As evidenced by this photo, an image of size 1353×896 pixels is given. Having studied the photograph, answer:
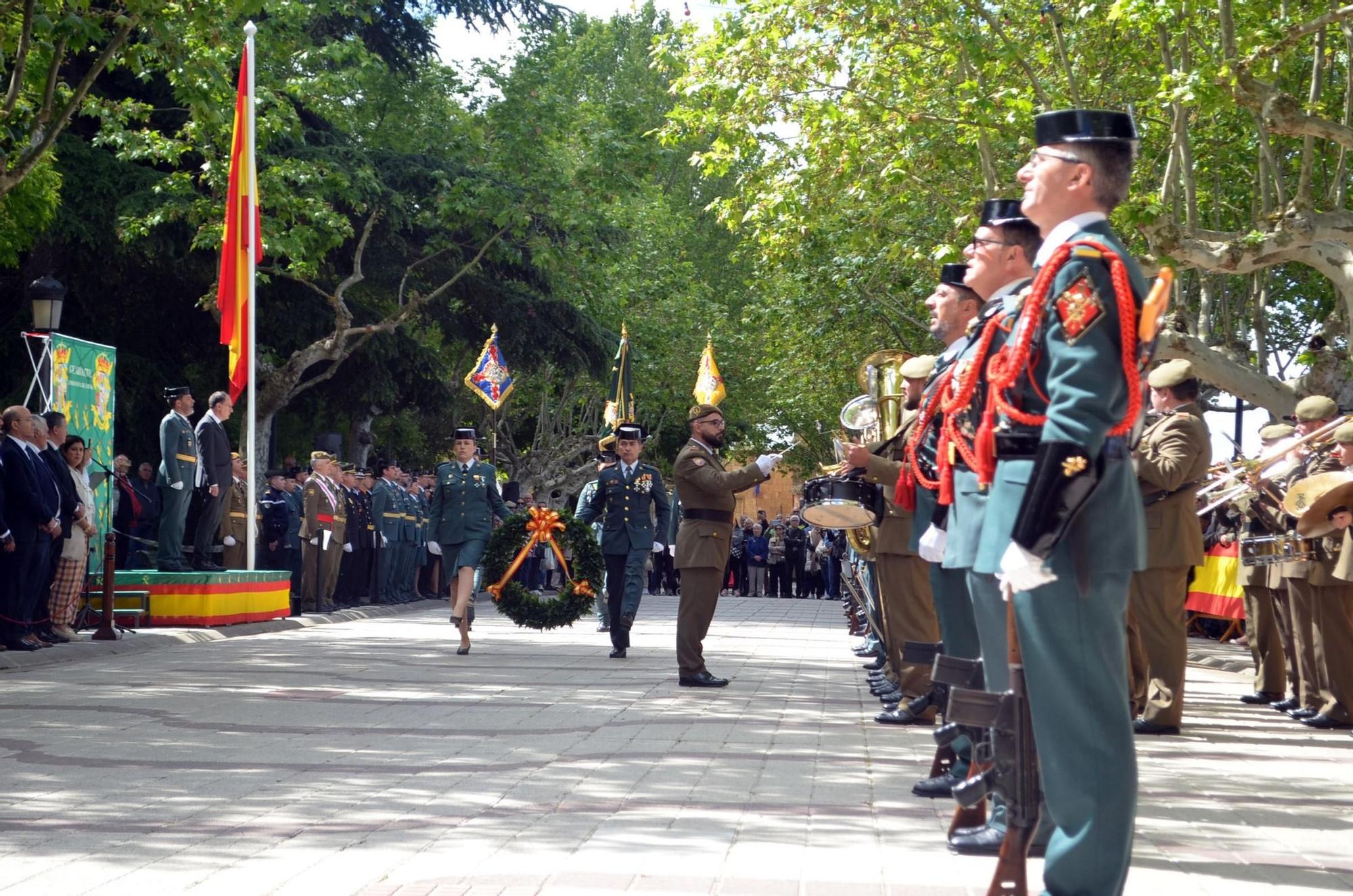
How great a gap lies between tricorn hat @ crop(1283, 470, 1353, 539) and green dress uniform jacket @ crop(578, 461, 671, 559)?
6.35 metres

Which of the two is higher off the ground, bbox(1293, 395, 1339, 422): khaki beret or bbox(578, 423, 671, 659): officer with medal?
bbox(1293, 395, 1339, 422): khaki beret

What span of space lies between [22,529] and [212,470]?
5.21 metres

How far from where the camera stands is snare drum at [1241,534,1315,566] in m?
10.8

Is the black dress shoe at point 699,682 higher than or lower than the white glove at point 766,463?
lower

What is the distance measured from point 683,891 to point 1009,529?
155 centimetres

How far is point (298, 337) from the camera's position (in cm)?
2866

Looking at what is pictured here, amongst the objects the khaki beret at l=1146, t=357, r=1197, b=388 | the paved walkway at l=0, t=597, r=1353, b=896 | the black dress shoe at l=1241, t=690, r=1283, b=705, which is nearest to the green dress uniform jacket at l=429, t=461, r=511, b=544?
the paved walkway at l=0, t=597, r=1353, b=896

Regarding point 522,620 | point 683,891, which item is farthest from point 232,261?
point 683,891

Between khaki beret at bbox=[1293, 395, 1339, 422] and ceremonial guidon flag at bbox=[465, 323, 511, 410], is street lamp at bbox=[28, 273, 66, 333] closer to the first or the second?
khaki beret at bbox=[1293, 395, 1339, 422]

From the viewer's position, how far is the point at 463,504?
15516mm

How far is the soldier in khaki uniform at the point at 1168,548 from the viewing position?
32.5 feet

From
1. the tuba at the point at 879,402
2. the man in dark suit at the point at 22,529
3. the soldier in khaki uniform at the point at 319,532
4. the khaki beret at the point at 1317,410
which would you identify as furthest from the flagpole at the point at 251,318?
the khaki beret at the point at 1317,410

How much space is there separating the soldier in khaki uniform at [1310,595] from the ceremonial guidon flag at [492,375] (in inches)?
872

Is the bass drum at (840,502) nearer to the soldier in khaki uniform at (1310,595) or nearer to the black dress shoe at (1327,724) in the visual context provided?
the soldier in khaki uniform at (1310,595)
